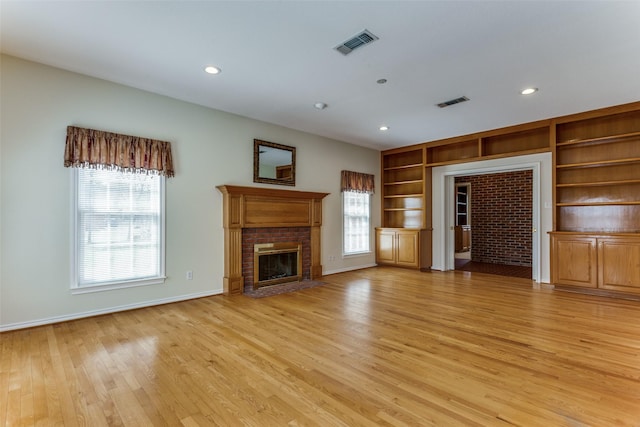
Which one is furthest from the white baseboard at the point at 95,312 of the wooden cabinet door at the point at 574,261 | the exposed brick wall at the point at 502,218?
the exposed brick wall at the point at 502,218

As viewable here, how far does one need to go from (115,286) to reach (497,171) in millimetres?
6603

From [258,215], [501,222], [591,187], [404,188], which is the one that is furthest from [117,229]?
[501,222]

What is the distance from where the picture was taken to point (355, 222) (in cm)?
701

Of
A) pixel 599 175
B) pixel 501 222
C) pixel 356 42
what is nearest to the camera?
pixel 356 42

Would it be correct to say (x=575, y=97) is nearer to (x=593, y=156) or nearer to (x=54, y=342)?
(x=593, y=156)

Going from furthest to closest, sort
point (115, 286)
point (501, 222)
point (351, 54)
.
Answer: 1. point (501, 222)
2. point (115, 286)
3. point (351, 54)

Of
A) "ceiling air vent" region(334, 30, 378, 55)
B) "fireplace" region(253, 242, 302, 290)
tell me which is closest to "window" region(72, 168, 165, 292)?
"fireplace" region(253, 242, 302, 290)

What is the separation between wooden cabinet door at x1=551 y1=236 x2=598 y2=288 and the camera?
15.5ft

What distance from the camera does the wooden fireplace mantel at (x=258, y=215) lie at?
4.75 m

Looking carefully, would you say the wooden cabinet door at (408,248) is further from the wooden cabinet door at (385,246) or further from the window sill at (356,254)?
the window sill at (356,254)

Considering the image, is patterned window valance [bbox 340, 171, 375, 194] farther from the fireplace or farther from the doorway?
the doorway

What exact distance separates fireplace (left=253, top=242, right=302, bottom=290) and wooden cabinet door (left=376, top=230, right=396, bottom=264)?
244 cm

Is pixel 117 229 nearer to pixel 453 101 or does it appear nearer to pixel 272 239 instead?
pixel 272 239

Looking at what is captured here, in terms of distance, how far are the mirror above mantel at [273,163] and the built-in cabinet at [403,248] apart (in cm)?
274
